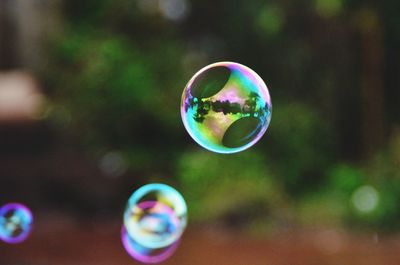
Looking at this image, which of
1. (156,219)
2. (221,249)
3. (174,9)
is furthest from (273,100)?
(156,219)

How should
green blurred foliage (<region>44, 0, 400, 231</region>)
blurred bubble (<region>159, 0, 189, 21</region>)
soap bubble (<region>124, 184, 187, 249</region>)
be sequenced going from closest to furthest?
soap bubble (<region>124, 184, 187, 249</region>), green blurred foliage (<region>44, 0, 400, 231</region>), blurred bubble (<region>159, 0, 189, 21</region>)

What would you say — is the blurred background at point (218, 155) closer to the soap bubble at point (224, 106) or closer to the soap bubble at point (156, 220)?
the soap bubble at point (156, 220)

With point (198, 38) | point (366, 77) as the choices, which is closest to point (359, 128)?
point (366, 77)

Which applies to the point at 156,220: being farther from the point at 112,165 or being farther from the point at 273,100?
the point at 273,100

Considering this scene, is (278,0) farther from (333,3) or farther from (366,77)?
(366,77)

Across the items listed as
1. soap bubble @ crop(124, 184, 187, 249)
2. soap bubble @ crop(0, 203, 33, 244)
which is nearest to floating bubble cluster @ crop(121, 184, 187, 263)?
soap bubble @ crop(124, 184, 187, 249)

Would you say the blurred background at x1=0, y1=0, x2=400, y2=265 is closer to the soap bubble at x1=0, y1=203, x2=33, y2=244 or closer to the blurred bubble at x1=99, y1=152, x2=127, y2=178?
the blurred bubble at x1=99, y1=152, x2=127, y2=178
